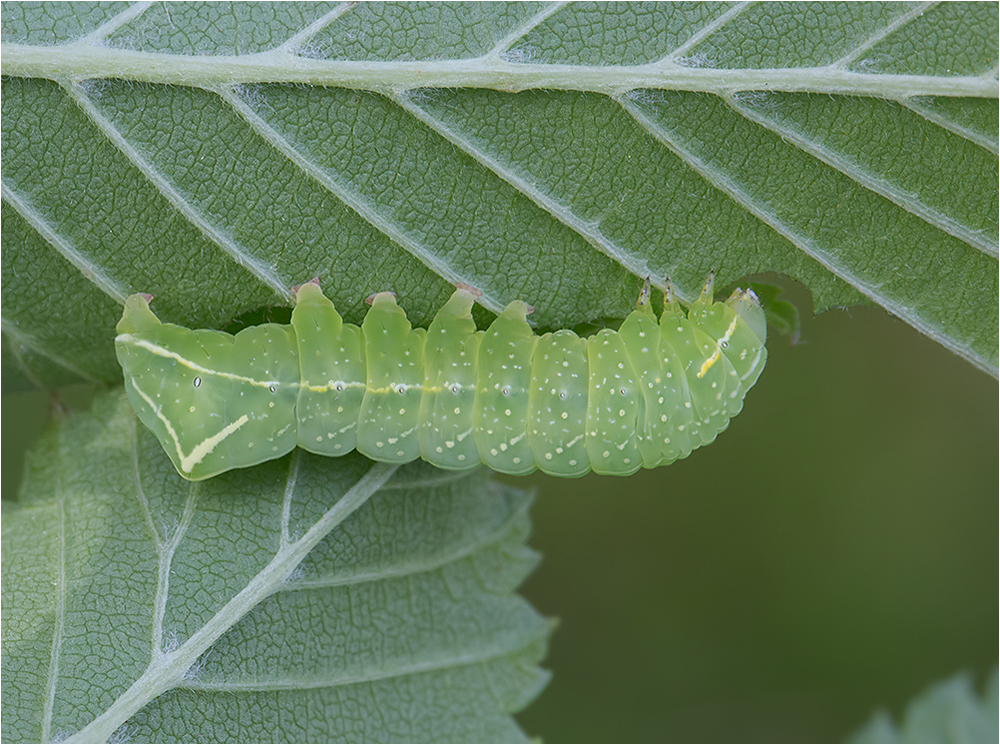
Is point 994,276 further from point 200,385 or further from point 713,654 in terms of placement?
point 713,654

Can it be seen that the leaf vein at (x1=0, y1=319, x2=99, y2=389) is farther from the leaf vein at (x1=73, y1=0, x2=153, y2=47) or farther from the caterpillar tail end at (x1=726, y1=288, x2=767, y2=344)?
the caterpillar tail end at (x1=726, y1=288, x2=767, y2=344)

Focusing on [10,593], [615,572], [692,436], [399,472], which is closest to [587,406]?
[692,436]

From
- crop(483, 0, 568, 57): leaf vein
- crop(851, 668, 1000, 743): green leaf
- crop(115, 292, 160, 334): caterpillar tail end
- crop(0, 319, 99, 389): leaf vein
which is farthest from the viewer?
crop(851, 668, 1000, 743): green leaf

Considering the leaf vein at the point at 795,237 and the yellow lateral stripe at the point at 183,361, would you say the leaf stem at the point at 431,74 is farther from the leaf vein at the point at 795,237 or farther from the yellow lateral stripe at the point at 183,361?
the yellow lateral stripe at the point at 183,361

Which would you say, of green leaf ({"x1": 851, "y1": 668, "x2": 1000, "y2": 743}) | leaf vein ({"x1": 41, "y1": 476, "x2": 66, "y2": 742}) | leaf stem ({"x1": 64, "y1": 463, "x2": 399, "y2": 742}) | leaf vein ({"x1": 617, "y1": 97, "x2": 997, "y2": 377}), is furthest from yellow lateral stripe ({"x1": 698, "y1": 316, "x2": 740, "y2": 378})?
green leaf ({"x1": 851, "y1": 668, "x2": 1000, "y2": 743})

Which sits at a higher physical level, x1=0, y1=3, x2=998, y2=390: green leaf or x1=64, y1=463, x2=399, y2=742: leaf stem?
x1=0, y1=3, x2=998, y2=390: green leaf

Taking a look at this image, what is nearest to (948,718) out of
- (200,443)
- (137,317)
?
(200,443)
